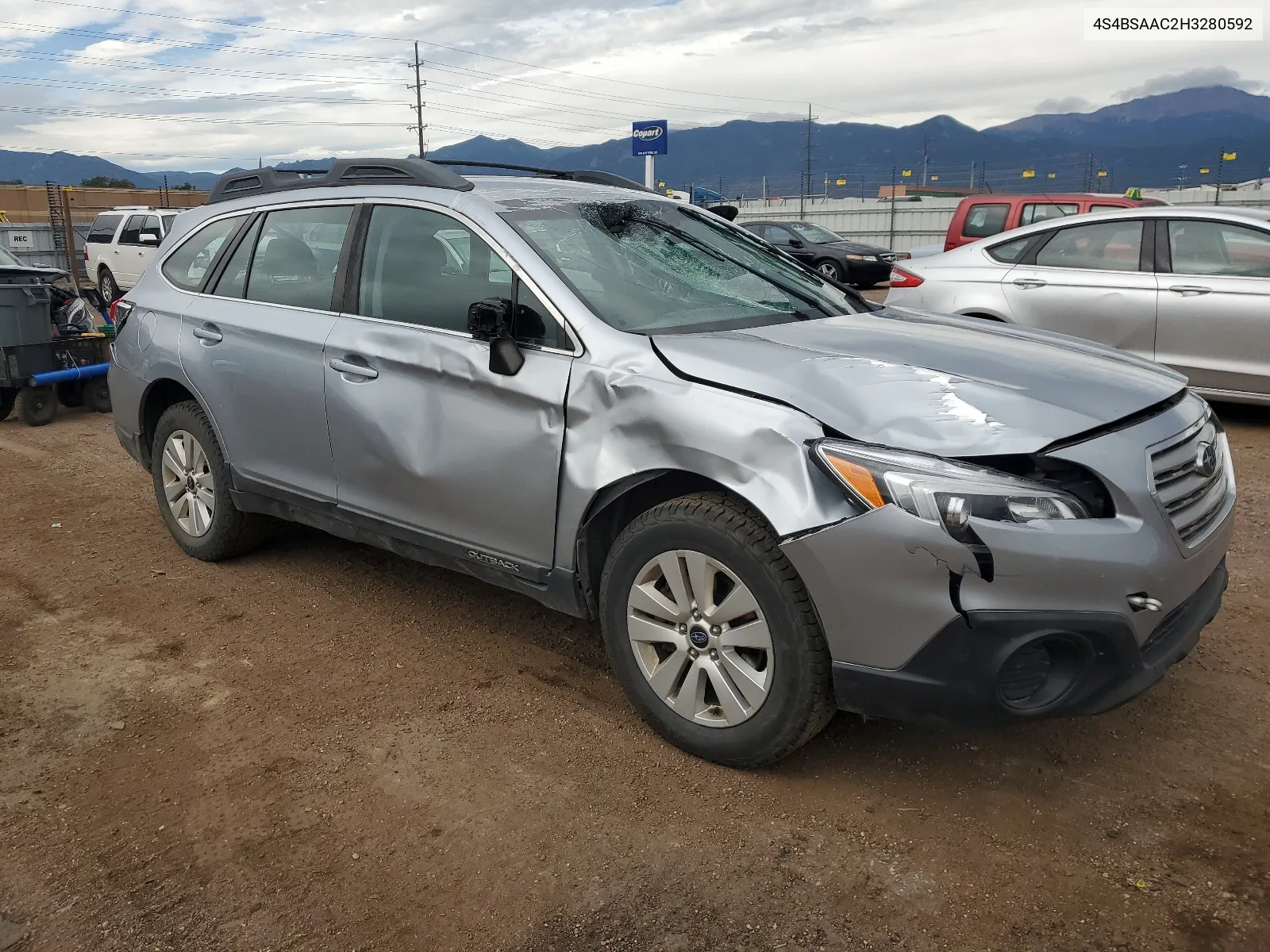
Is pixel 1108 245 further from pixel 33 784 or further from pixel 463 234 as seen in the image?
pixel 33 784

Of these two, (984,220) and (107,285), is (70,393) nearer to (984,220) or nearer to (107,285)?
(984,220)

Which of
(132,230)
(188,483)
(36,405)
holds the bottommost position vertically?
(36,405)

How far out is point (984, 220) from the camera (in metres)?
13.2

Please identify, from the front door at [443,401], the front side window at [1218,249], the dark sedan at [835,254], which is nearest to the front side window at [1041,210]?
the front side window at [1218,249]

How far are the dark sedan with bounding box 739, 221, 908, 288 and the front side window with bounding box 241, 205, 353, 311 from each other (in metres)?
15.5

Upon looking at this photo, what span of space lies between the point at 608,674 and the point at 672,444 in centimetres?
118

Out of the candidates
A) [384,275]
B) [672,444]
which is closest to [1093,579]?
[672,444]

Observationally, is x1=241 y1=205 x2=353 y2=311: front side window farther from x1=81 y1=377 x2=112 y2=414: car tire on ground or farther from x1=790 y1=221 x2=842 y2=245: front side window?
x1=790 y1=221 x2=842 y2=245: front side window

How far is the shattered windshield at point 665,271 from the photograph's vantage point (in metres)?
3.35

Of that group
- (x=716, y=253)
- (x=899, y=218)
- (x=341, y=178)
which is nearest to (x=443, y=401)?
(x=716, y=253)

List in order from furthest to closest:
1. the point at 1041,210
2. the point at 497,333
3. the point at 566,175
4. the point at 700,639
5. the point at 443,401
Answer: the point at 1041,210, the point at 566,175, the point at 443,401, the point at 497,333, the point at 700,639

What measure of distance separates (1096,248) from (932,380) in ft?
18.0

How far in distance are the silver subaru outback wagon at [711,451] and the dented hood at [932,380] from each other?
12mm

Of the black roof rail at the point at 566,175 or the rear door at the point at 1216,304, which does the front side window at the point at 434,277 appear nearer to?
the black roof rail at the point at 566,175
